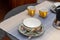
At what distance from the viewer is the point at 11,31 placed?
0.98m

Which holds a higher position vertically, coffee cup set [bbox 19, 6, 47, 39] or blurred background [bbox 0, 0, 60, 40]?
coffee cup set [bbox 19, 6, 47, 39]

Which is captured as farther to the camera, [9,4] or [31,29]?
[9,4]

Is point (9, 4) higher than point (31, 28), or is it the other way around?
point (31, 28)

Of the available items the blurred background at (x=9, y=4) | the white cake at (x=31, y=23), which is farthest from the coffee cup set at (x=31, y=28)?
the blurred background at (x=9, y=4)

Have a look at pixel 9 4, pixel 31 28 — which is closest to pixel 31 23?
pixel 31 28

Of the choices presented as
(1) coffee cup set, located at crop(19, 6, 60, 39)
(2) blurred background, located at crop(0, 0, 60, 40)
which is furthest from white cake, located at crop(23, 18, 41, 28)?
(2) blurred background, located at crop(0, 0, 60, 40)

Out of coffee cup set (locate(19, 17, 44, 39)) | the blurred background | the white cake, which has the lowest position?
the blurred background

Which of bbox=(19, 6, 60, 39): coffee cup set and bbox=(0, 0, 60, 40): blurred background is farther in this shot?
bbox=(0, 0, 60, 40): blurred background

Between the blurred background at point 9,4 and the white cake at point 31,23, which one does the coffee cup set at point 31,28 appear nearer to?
the white cake at point 31,23

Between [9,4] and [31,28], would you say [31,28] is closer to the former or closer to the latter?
[31,28]

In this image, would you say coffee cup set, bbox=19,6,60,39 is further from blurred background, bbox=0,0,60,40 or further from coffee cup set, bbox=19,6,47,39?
blurred background, bbox=0,0,60,40

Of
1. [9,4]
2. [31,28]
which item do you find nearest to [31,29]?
[31,28]

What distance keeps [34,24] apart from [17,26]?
15cm

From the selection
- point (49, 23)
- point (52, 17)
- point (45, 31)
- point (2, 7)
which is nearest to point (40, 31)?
point (45, 31)
